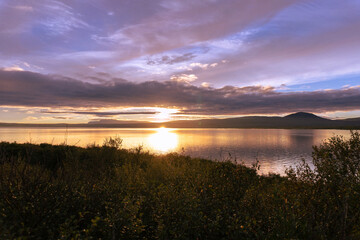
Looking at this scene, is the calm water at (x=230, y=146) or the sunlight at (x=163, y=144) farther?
the sunlight at (x=163, y=144)

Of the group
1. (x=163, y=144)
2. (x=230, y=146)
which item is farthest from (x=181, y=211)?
(x=163, y=144)

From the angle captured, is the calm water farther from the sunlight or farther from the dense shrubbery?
the dense shrubbery

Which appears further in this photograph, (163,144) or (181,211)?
(163,144)

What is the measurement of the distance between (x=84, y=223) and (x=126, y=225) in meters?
1.19

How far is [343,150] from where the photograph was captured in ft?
31.0

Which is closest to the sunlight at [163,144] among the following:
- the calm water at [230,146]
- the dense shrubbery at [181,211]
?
the calm water at [230,146]

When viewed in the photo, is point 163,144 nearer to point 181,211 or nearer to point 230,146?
point 230,146

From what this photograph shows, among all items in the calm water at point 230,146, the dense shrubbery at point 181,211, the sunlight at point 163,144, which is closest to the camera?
the dense shrubbery at point 181,211

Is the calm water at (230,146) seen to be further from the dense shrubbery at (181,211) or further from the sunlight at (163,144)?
the dense shrubbery at (181,211)

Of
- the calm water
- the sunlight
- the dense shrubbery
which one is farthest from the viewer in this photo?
the sunlight

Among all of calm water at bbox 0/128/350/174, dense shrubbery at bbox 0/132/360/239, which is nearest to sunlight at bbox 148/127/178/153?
calm water at bbox 0/128/350/174

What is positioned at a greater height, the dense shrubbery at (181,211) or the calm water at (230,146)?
the dense shrubbery at (181,211)

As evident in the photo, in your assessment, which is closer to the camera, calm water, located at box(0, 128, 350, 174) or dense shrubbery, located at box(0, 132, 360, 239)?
dense shrubbery, located at box(0, 132, 360, 239)

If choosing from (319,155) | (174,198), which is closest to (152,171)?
(174,198)
